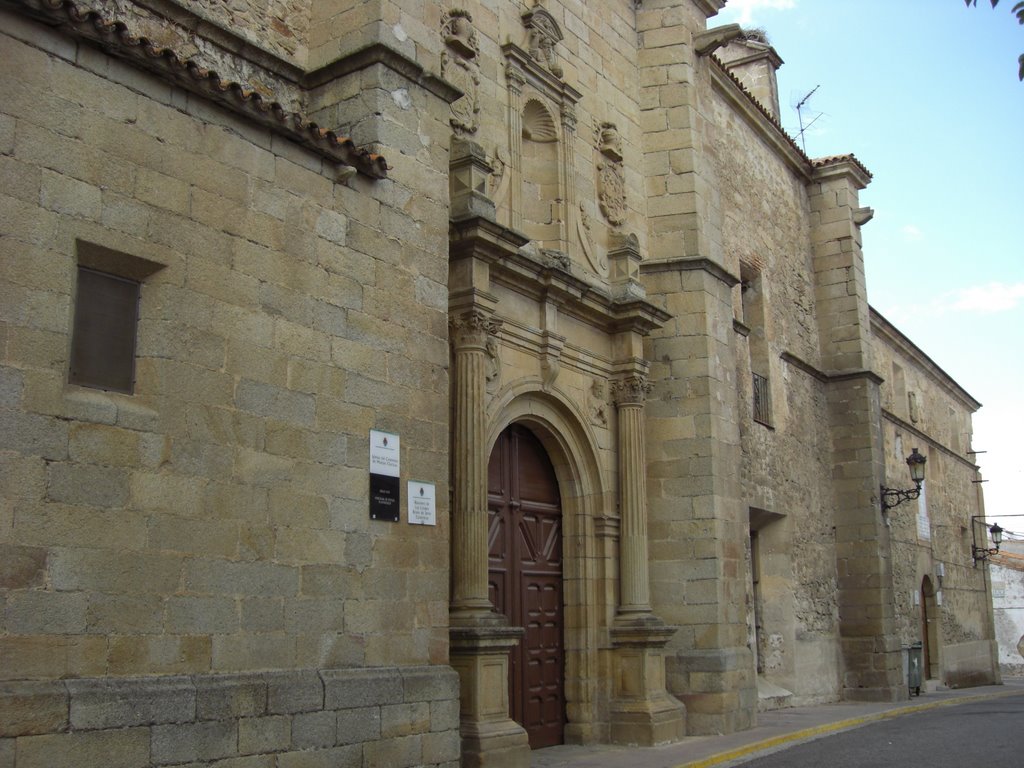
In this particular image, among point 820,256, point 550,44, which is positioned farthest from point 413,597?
point 820,256

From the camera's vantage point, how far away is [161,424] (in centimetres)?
588

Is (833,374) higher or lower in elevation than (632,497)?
higher

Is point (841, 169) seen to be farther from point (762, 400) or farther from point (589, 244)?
point (589, 244)

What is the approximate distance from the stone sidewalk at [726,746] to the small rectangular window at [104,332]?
16.4 ft

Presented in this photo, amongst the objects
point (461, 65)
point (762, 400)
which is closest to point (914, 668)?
point (762, 400)

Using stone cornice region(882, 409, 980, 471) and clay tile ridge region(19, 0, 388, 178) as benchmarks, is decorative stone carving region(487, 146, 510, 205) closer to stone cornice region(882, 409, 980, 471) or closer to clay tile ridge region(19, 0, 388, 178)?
clay tile ridge region(19, 0, 388, 178)

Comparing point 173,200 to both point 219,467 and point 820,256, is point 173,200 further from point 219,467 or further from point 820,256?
point 820,256

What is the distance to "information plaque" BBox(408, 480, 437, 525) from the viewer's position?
743 cm

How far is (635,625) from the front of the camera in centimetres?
1058

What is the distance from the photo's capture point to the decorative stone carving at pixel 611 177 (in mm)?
12023

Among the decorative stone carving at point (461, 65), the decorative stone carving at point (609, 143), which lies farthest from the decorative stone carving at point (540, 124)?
the decorative stone carving at point (461, 65)

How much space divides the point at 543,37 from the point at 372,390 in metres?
5.56

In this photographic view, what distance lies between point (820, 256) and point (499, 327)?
11.0 m

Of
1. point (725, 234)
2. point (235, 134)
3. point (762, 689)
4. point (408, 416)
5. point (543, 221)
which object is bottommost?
point (762, 689)
